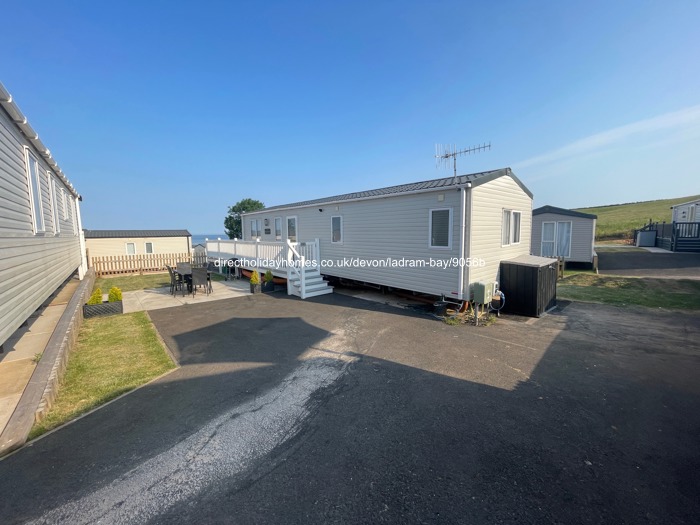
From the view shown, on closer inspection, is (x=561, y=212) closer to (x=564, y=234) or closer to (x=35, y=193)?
(x=564, y=234)

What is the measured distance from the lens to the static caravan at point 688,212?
2159cm

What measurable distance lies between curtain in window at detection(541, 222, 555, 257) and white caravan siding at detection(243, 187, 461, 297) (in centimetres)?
1264

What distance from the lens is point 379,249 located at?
9812mm

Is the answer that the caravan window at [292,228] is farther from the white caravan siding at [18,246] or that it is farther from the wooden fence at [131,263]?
the white caravan siding at [18,246]

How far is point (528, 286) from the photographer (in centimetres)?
816

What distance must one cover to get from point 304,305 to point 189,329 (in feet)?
10.9

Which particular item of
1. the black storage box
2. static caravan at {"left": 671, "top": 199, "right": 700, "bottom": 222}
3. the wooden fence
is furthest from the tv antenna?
static caravan at {"left": 671, "top": 199, "right": 700, "bottom": 222}

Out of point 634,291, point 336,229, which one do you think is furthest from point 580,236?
point 336,229

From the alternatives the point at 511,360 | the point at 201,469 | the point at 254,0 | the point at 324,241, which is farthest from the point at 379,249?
the point at 254,0

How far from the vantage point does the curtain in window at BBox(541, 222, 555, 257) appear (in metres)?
17.3

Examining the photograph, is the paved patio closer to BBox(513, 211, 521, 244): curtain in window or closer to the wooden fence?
the wooden fence

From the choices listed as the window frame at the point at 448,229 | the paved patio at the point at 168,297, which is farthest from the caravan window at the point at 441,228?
the paved patio at the point at 168,297

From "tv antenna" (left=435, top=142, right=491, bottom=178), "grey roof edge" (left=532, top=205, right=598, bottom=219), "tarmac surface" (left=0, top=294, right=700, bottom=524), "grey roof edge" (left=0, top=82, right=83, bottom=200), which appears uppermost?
"tv antenna" (left=435, top=142, right=491, bottom=178)

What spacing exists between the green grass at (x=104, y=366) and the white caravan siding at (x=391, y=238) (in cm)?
619
